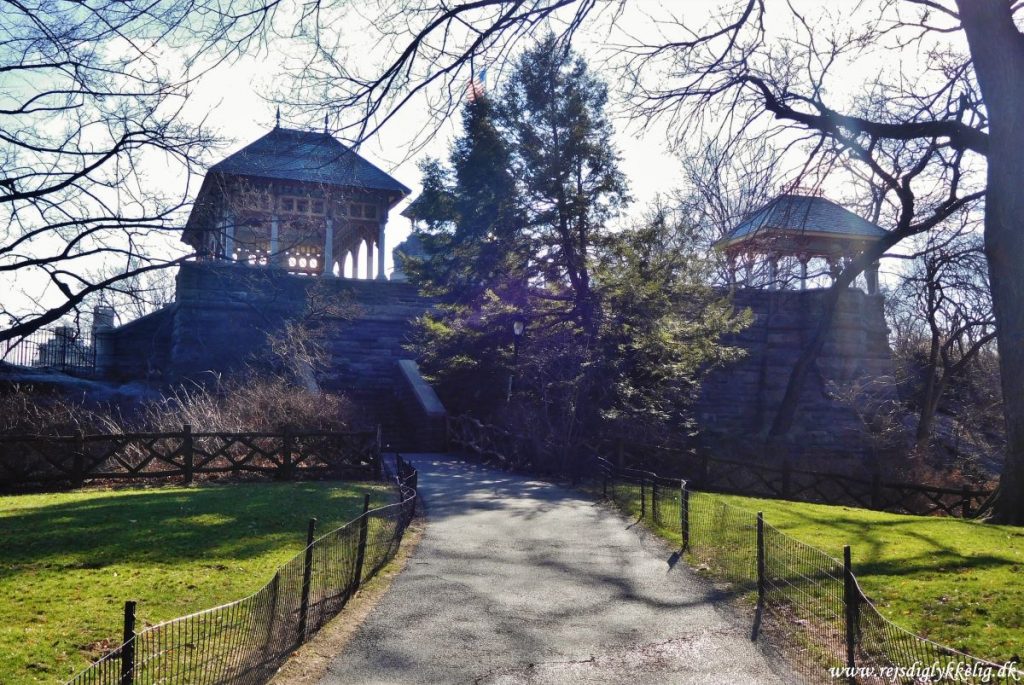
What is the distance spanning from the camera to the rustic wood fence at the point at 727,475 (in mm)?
20266

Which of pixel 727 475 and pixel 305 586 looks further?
pixel 727 475

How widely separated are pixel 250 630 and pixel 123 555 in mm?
4593

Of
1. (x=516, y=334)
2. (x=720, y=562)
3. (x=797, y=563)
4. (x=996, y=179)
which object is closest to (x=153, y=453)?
(x=516, y=334)

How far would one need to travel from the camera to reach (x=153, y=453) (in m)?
18.1

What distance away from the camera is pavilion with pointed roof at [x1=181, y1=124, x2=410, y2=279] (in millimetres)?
10273

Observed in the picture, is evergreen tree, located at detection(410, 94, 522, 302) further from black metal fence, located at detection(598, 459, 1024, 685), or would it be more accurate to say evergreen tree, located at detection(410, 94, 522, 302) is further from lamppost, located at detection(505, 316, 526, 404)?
black metal fence, located at detection(598, 459, 1024, 685)

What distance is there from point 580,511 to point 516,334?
8.24m

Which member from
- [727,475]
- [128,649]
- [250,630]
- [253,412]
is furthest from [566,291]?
[128,649]

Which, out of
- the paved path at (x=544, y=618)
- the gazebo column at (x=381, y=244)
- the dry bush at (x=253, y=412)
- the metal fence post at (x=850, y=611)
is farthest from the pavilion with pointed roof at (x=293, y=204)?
the metal fence post at (x=850, y=611)

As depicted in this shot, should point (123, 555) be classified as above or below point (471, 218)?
below

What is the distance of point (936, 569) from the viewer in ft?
32.2

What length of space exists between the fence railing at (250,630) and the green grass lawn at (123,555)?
71 centimetres

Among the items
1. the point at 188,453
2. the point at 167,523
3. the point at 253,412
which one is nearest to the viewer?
the point at 167,523

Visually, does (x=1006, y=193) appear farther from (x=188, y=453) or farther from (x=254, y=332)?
(x=254, y=332)
